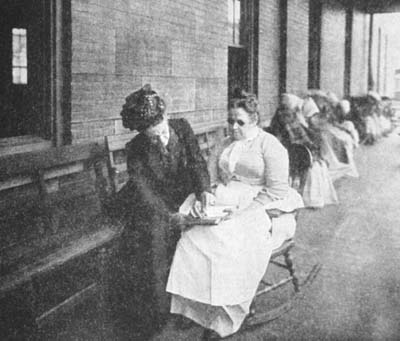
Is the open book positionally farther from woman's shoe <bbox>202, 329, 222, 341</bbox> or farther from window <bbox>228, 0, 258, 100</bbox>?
window <bbox>228, 0, 258, 100</bbox>

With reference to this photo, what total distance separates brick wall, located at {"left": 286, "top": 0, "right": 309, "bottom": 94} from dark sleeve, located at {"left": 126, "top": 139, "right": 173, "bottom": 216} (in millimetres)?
6778

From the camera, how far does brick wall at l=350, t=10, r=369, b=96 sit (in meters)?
16.3

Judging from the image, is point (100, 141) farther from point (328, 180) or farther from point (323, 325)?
point (328, 180)

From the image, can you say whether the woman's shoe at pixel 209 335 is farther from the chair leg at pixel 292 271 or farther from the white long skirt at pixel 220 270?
the chair leg at pixel 292 271

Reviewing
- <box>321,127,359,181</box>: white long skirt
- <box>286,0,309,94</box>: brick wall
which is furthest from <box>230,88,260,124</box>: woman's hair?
<box>286,0,309,94</box>: brick wall

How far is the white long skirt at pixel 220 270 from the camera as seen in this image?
3227 millimetres

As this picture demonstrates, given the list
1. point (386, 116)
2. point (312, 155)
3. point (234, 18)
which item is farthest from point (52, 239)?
point (386, 116)

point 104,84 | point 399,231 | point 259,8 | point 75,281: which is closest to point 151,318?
point 75,281

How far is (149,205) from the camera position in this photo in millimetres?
3537

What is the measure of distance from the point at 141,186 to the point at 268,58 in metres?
5.96

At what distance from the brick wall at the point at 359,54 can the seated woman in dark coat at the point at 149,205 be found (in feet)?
44.4

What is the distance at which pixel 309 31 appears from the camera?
11.9 meters

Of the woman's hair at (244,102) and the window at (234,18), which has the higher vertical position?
the window at (234,18)

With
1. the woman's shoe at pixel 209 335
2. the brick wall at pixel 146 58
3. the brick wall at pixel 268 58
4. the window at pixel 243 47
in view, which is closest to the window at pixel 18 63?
the window at pixel 243 47
